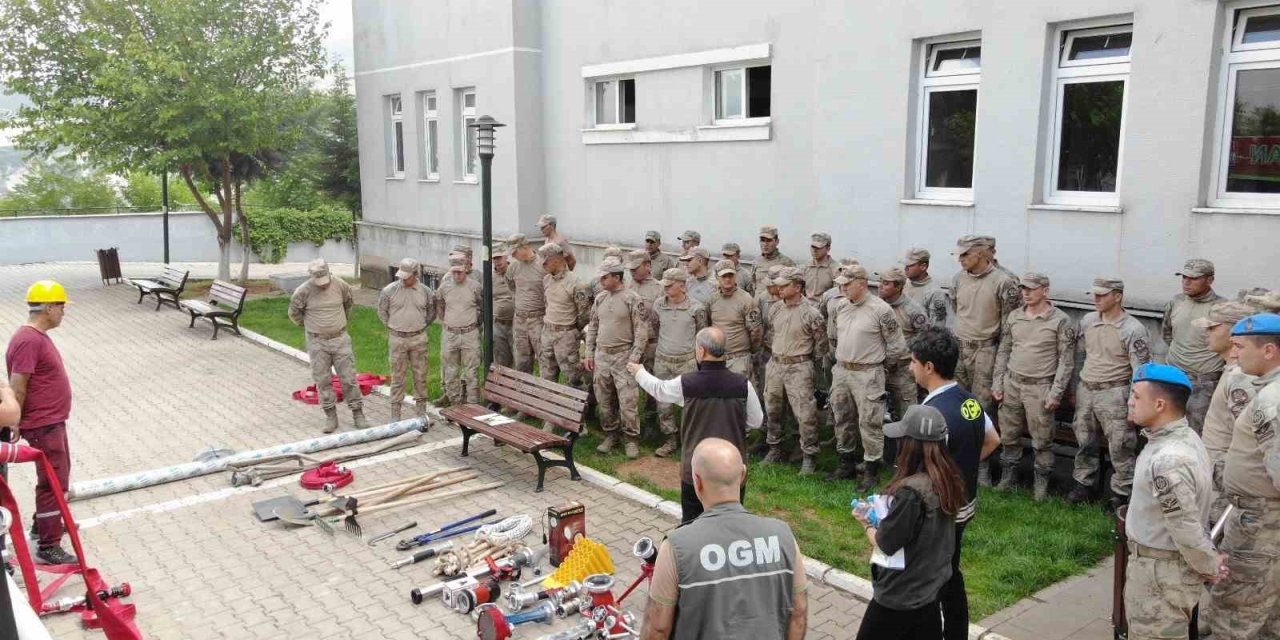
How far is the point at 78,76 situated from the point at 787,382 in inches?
685

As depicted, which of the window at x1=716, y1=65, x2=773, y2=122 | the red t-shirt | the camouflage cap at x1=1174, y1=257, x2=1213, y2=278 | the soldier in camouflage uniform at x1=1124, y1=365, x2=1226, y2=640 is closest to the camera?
the soldier in camouflage uniform at x1=1124, y1=365, x2=1226, y2=640

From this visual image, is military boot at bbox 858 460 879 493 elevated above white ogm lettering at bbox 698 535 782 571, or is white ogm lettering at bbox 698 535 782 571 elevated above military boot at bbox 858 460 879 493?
white ogm lettering at bbox 698 535 782 571

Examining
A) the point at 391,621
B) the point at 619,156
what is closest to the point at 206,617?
the point at 391,621

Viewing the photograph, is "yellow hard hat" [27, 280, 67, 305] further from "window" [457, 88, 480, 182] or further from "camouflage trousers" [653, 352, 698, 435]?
"window" [457, 88, 480, 182]

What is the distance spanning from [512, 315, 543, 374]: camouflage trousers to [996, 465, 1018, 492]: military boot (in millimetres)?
4983

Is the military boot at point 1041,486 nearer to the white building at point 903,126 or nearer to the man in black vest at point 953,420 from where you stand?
the white building at point 903,126

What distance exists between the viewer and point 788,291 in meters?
8.45

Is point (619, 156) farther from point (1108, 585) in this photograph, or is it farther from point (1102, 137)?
point (1108, 585)

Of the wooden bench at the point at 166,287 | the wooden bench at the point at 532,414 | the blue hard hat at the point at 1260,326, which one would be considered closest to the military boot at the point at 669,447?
the wooden bench at the point at 532,414

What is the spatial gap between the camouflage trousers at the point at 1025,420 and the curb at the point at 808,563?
2407 millimetres

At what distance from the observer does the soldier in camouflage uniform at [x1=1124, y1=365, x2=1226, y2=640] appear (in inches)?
166

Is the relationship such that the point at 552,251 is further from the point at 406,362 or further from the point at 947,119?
the point at 947,119

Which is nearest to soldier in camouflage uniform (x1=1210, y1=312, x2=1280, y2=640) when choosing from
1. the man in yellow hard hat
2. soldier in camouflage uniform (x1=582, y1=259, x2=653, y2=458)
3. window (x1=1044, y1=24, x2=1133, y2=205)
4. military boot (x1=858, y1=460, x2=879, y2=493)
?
military boot (x1=858, y1=460, x2=879, y2=493)

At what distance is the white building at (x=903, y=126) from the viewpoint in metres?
7.38
